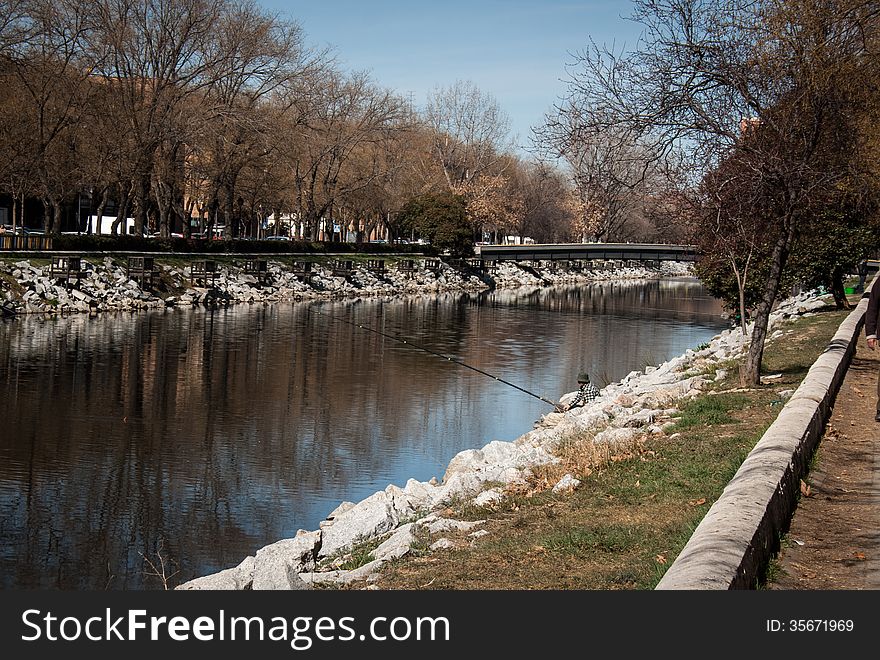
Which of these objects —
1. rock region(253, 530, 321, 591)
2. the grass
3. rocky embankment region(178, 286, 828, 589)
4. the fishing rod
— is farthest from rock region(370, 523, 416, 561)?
the fishing rod

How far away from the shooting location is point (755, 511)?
300 inches

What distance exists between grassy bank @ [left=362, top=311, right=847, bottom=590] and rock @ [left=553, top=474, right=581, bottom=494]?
70 millimetres

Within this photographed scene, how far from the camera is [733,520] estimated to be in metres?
7.41

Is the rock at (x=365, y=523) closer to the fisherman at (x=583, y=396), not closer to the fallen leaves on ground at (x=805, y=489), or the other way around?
the fallen leaves on ground at (x=805, y=489)

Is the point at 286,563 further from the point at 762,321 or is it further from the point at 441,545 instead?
the point at 762,321

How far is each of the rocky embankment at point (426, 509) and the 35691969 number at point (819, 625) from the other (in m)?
3.62

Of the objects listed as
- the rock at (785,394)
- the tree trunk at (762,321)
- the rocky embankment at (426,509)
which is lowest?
the rocky embankment at (426,509)

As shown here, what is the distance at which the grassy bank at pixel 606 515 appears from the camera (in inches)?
303

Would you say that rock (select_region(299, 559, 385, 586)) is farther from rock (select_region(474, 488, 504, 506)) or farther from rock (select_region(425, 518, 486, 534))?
rock (select_region(474, 488, 504, 506))

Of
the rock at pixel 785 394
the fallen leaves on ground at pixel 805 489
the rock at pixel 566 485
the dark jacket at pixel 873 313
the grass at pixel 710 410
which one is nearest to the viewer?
the fallen leaves on ground at pixel 805 489

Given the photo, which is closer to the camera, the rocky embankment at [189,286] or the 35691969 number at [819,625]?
the 35691969 number at [819,625]

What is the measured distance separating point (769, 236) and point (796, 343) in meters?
3.09

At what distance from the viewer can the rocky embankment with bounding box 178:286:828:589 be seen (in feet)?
30.2

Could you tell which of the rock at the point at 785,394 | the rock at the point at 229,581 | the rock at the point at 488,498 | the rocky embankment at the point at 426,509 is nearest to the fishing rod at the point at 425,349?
the rocky embankment at the point at 426,509
